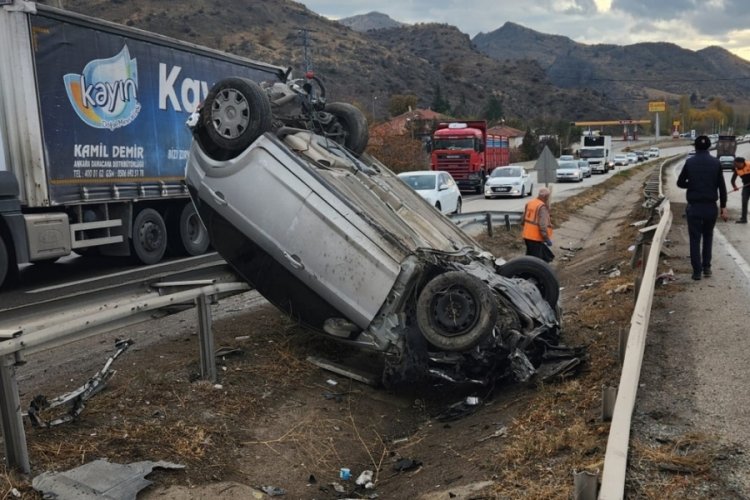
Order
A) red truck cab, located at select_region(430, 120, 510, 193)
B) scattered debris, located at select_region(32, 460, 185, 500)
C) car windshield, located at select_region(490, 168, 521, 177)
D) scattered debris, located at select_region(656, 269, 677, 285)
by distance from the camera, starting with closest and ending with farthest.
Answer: scattered debris, located at select_region(32, 460, 185, 500), scattered debris, located at select_region(656, 269, 677, 285), car windshield, located at select_region(490, 168, 521, 177), red truck cab, located at select_region(430, 120, 510, 193)

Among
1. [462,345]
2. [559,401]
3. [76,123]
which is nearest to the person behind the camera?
[559,401]

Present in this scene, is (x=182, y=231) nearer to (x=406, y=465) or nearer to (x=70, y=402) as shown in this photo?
(x=70, y=402)

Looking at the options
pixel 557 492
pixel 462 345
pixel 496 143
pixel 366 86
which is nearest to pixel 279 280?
pixel 462 345

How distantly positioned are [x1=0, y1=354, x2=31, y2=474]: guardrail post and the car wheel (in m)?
2.95

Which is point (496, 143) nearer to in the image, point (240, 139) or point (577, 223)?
point (577, 223)

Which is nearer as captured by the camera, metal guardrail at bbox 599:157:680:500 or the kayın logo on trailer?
metal guardrail at bbox 599:157:680:500

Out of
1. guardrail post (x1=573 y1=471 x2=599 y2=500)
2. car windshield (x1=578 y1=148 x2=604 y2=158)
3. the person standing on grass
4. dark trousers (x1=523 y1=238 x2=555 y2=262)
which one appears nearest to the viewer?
guardrail post (x1=573 y1=471 x2=599 y2=500)

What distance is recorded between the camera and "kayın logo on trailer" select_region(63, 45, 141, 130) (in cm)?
1016

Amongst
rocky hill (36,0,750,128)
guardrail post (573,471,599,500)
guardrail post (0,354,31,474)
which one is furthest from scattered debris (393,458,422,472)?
rocky hill (36,0,750,128)

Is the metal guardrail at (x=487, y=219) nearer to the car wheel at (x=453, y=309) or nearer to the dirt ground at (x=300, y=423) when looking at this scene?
the dirt ground at (x=300, y=423)

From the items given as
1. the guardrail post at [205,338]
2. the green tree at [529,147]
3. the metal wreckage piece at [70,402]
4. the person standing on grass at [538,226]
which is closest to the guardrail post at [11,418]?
the metal wreckage piece at [70,402]

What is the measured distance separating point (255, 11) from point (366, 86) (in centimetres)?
3766

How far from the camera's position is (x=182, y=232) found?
12859 mm

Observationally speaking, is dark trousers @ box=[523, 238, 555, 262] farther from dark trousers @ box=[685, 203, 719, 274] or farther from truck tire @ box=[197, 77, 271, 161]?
truck tire @ box=[197, 77, 271, 161]
